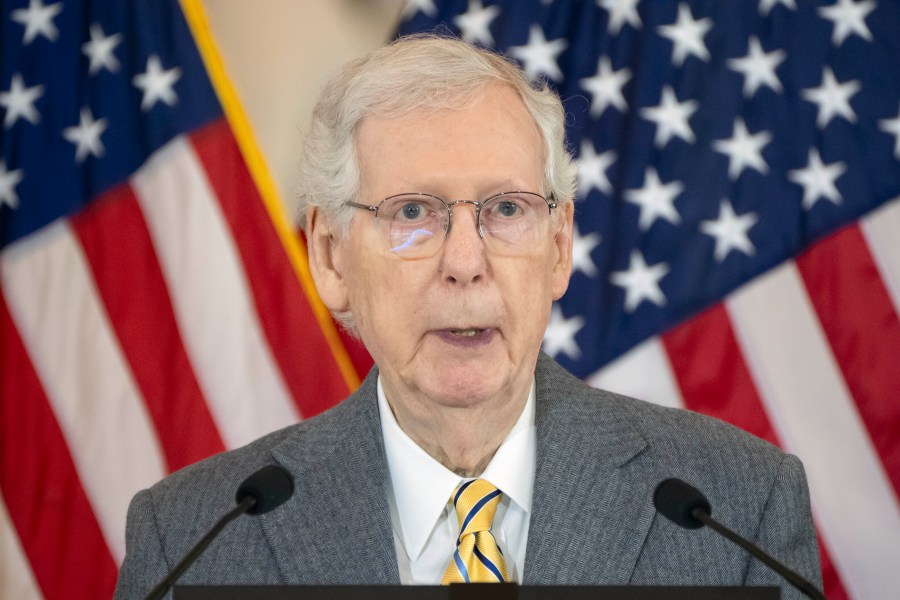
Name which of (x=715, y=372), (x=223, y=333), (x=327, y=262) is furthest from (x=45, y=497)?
(x=715, y=372)

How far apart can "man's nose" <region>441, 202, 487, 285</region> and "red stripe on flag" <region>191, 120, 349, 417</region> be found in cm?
153

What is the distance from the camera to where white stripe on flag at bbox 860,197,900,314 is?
3.01 meters

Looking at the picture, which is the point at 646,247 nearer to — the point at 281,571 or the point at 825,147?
the point at 825,147

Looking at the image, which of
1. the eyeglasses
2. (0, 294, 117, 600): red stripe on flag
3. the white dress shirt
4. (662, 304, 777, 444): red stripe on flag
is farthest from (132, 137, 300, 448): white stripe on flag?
the eyeglasses

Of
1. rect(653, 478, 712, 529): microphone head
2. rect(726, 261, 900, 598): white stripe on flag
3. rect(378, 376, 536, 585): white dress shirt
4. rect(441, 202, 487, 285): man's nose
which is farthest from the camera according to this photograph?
rect(726, 261, 900, 598): white stripe on flag

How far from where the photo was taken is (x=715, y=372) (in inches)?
121

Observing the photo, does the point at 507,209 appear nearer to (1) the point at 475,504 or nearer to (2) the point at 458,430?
(2) the point at 458,430

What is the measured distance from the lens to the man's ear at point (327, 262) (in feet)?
6.12

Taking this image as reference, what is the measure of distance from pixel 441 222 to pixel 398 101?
0.72 feet

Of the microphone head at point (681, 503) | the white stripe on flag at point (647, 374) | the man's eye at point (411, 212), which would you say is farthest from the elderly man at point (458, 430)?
the white stripe on flag at point (647, 374)

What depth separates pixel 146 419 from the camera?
3115 mm

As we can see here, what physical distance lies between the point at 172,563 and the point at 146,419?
1.42 meters

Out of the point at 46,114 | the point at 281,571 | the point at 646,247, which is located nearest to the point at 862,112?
the point at 646,247

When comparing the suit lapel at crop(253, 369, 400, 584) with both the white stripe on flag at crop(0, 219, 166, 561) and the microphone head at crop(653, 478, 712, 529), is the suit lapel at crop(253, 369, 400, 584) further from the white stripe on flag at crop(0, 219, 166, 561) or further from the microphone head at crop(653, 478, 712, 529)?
the white stripe on flag at crop(0, 219, 166, 561)
